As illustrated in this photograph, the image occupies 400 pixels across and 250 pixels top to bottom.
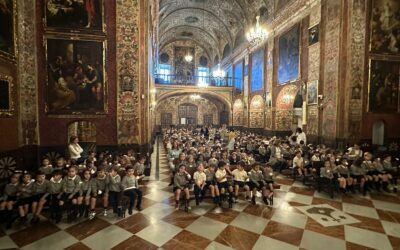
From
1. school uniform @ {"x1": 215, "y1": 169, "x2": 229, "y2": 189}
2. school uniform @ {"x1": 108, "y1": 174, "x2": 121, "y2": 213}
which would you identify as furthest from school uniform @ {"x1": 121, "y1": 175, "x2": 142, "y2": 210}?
school uniform @ {"x1": 215, "y1": 169, "x2": 229, "y2": 189}

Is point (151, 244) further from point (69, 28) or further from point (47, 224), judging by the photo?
point (69, 28)

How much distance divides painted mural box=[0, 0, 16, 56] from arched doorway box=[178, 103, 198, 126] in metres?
24.8

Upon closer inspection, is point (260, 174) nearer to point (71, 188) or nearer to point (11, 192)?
point (71, 188)

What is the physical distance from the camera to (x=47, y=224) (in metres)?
4.76

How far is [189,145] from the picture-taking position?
10.5 m

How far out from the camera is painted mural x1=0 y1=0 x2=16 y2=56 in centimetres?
695

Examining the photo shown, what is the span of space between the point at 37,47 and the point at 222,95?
18625 millimetres

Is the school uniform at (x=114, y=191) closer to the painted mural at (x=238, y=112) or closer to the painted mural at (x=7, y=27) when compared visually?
the painted mural at (x=7, y=27)

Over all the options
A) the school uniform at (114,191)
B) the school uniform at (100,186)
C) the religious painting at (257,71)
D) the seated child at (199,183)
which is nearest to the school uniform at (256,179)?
the seated child at (199,183)

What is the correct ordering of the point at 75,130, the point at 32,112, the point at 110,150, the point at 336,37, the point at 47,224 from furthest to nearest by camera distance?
the point at 75,130, the point at 336,37, the point at 110,150, the point at 32,112, the point at 47,224

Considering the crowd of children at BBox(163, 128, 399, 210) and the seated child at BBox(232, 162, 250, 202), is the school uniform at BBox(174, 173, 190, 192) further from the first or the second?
the seated child at BBox(232, 162, 250, 202)

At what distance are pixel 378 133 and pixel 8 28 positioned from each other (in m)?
17.5

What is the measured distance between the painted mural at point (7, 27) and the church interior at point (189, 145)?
5 centimetres

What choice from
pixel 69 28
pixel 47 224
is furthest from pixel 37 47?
pixel 47 224
